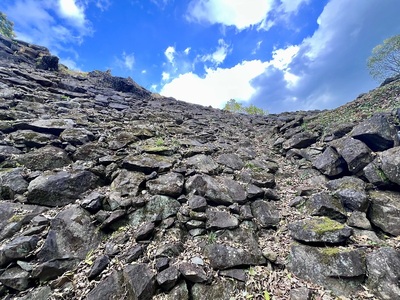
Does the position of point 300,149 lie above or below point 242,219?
above

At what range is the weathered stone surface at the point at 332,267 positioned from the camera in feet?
15.1

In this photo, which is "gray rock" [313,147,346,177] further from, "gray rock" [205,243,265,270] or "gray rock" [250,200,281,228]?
"gray rock" [205,243,265,270]

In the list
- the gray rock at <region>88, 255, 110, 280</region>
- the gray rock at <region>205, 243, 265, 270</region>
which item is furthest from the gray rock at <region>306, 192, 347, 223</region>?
the gray rock at <region>88, 255, 110, 280</region>

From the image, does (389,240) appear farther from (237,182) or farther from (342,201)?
(237,182)

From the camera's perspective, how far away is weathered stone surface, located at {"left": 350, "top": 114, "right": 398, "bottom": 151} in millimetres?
7887

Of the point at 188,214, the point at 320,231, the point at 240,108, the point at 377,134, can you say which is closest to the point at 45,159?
the point at 188,214

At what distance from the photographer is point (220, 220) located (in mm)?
6117

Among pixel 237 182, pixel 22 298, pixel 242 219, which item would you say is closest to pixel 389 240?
pixel 242 219

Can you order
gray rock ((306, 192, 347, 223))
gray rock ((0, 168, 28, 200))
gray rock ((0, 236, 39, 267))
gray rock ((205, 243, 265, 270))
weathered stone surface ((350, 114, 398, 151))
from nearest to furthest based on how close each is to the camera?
gray rock ((0, 236, 39, 267))
gray rock ((205, 243, 265, 270))
gray rock ((0, 168, 28, 200))
gray rock ((306, 192, 347, 223))
weathered stone surface ((350, 114, 398, 151))

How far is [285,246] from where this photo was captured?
5676 mm

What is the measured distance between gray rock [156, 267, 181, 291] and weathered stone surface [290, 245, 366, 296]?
114 inches

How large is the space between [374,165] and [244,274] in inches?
246

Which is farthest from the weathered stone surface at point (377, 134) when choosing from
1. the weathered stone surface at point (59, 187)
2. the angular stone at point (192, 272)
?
the weathered stone surface at point (59, 187)

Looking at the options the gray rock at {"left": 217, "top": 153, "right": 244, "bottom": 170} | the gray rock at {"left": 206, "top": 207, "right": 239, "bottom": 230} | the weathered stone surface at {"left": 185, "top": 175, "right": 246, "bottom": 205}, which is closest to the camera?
the gray rock at {"left": 206, "top": 207, "right": 239, "bottom": 230}
